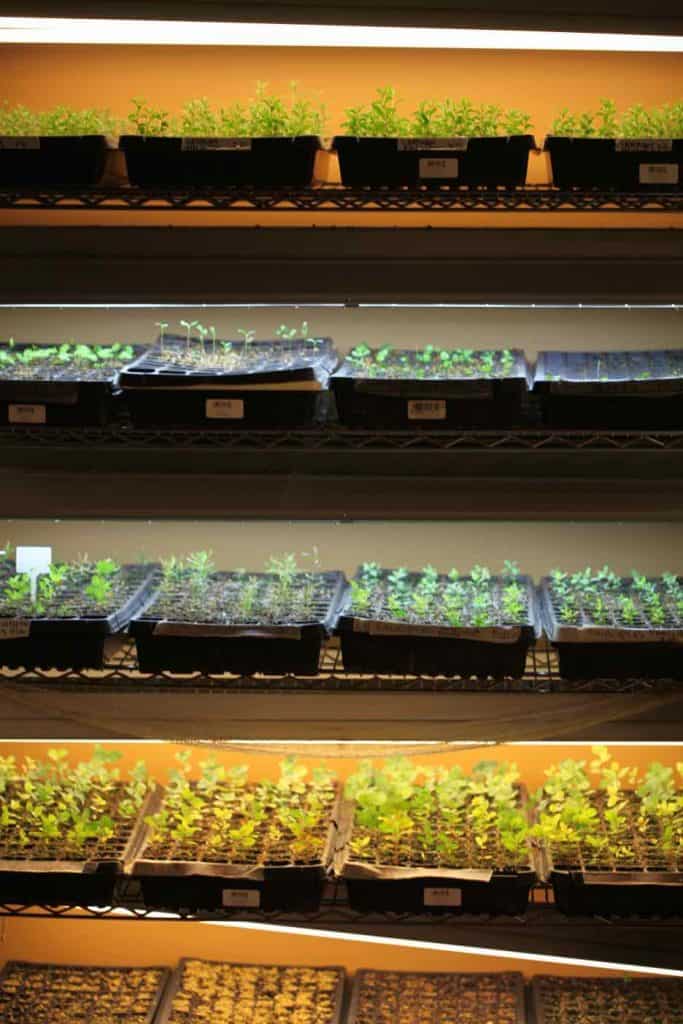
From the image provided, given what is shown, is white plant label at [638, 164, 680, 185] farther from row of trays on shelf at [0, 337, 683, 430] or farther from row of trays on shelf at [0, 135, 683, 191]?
row of trays on shelf at [0, 337, 683, 430]

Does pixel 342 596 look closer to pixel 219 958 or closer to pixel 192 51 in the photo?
pixel 219 958

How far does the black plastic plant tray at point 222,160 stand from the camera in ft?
8.18

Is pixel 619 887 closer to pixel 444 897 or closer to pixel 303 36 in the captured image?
pixel 444 897

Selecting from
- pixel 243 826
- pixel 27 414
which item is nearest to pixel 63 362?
pixel 27 414

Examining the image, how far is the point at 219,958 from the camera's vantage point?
10.2 ft

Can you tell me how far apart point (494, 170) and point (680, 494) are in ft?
2.45

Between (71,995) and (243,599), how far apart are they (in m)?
0.96

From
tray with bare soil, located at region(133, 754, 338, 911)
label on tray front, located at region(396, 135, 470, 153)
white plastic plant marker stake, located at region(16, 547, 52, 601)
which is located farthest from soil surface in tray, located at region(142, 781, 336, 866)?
label on tray front, located at region(396, 135, 470, 153)

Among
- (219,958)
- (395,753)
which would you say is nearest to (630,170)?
(395,753)

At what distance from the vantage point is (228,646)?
2.55 meters

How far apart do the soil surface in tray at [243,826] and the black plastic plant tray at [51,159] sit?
1.29 metres

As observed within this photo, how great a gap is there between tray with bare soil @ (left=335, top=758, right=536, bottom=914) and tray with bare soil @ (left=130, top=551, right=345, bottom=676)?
0.35m

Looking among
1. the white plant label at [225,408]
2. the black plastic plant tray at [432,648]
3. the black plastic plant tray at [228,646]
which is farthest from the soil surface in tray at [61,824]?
the white plant label at [225,408]

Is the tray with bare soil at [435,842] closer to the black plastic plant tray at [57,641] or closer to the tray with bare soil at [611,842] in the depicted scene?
the tray with bare soil at [611,842]
